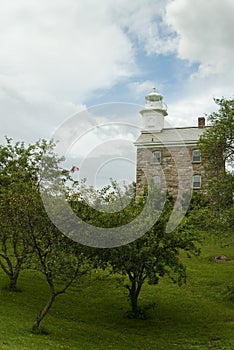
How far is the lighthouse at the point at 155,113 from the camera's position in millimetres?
73156

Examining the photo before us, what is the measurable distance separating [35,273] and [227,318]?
18.0 metres

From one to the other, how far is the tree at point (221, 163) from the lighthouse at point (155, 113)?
1436 inches

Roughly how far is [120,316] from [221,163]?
12.7m

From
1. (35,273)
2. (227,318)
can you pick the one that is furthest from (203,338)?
(35,273)

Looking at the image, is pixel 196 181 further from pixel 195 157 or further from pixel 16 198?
pixel 16 198

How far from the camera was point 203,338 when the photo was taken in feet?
82.3

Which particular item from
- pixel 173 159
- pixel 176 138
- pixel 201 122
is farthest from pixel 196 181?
pixel 201 122

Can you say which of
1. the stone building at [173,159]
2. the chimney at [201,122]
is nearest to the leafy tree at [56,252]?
the stone building at [173,159]

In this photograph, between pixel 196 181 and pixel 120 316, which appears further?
pixel 196 181

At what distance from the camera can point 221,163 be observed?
1294 inches

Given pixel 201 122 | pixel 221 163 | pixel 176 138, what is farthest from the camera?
pixel 201 122

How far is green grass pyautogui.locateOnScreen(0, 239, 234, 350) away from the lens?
75.0ft

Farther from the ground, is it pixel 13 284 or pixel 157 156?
pixel 157 156

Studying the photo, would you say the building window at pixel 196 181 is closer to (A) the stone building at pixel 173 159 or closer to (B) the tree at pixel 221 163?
(A) the stone building at pixel 173 159
